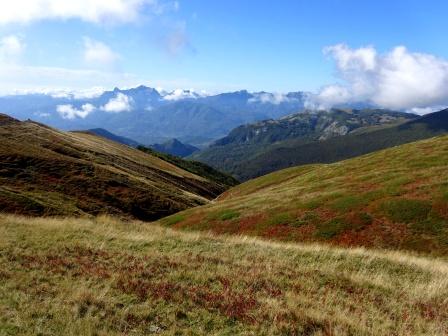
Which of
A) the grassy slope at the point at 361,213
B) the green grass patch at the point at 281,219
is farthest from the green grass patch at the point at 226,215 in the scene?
the green grass patch at the point at 281,219

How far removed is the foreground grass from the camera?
1162 centimetres

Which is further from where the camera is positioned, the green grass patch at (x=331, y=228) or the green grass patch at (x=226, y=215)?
the green grass patch at (x=226, y=215)

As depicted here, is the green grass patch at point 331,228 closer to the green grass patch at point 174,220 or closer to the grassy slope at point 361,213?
the grassy slope at point 361,213

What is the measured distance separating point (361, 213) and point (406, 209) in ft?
13.1

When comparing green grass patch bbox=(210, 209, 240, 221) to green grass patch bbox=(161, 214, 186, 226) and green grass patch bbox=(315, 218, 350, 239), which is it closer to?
green grass patch bbox=(161, 214, 186, 226)

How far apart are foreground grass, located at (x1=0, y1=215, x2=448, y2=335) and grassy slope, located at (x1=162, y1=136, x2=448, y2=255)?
55.3 ft

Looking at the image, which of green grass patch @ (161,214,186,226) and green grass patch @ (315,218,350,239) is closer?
green grass patch @ (315,218,350,239)

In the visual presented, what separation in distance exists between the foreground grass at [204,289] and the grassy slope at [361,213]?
1684 centimetres

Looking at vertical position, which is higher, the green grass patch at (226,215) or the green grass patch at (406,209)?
the green grass patch at (406,209)

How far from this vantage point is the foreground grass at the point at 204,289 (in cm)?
1162

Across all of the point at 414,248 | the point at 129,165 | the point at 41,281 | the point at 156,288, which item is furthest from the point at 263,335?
the point at 129,165

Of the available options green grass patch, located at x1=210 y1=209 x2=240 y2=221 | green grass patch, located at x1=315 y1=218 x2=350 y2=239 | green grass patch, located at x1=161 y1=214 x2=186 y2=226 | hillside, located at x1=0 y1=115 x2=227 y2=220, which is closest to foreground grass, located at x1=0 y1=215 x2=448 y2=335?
green grass patch, located at x1=315 y1=218 x2=350 y2=239

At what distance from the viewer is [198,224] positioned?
5191 cm

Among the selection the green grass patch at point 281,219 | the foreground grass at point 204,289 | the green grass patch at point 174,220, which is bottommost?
the green grass patch at point 174,220
